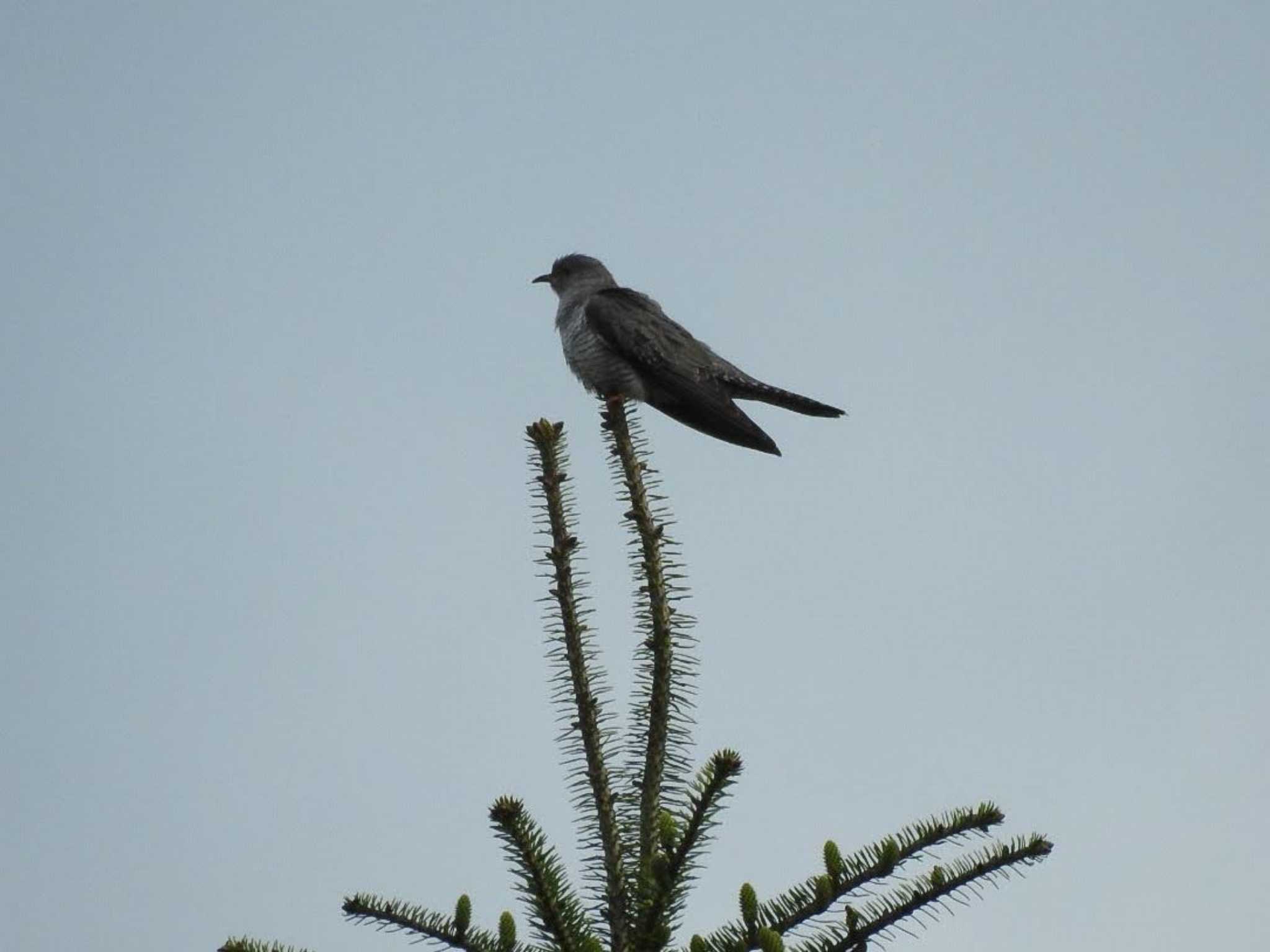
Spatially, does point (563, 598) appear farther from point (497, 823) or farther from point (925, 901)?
point (925, 901)

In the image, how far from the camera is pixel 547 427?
112 inches

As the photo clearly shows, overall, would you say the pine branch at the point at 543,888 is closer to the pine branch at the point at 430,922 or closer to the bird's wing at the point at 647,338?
the pine branch at the point at 430,922

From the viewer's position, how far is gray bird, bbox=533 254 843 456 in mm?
6727

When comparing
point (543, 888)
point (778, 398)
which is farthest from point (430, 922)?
point (778, 398)

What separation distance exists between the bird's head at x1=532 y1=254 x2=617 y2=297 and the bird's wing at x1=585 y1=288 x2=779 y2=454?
5.12ft

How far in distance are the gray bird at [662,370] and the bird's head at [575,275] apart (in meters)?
1.39

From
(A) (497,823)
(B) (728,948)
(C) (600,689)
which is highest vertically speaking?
(C) (600,689)

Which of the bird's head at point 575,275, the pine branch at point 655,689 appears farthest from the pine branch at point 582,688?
the bird's head at point 575,275

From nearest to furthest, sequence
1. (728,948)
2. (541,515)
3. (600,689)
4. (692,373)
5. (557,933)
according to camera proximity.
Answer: (728,948), (557,933), (600,689), (541,515), (692,373)

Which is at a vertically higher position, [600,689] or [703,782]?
[600,689]

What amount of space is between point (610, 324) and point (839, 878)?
5088 millimetres

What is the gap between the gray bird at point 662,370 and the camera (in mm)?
6727

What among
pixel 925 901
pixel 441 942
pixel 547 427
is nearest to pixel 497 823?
pixel 441 942

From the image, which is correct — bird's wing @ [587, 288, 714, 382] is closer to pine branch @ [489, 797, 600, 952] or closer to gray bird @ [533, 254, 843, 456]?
gray bird @ [533, 254, 843, 456]
